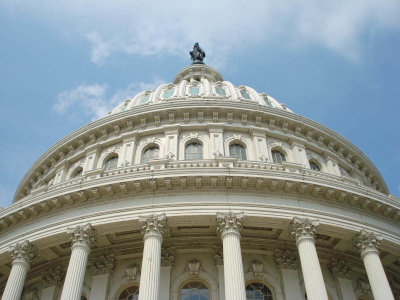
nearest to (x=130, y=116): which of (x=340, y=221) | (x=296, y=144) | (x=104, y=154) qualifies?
(x=104, y=154)

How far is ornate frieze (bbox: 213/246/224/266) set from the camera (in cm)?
2564

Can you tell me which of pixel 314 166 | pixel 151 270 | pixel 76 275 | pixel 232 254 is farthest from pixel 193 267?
pixel 314 166

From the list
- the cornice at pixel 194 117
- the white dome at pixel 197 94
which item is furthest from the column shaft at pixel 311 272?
the white dome at pixel 197 94

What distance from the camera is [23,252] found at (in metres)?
24.9

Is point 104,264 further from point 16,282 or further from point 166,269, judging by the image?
point 16,282

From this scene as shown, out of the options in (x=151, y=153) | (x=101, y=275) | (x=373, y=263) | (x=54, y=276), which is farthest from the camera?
(x=151, y=153)

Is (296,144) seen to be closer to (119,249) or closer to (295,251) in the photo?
(295,251)

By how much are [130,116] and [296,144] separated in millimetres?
14432

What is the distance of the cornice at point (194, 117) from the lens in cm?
3844

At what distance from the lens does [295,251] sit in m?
26.6

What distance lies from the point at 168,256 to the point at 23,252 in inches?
318

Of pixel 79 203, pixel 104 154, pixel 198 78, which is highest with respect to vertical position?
pixel 198 78

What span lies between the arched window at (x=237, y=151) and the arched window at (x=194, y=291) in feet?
41.2

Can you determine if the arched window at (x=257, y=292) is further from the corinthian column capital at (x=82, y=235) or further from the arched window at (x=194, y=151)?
the arched window at (x=194, y=151)
